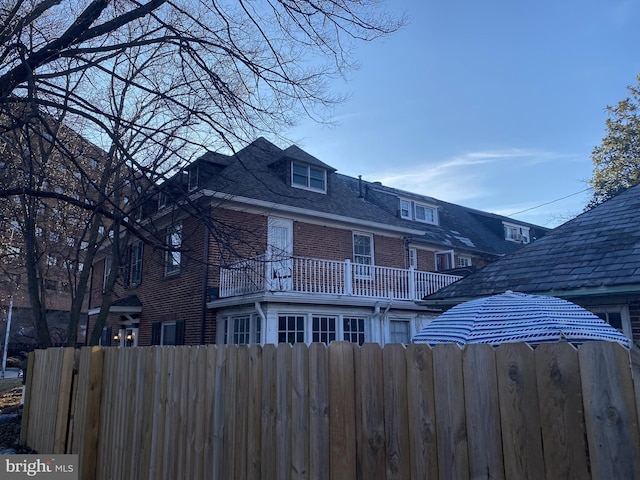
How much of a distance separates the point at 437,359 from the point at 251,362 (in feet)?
5.26

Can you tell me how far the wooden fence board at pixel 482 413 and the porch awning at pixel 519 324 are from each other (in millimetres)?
2555

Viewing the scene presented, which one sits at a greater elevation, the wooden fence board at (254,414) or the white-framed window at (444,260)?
the white-framed window at (444,260)

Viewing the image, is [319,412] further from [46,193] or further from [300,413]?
[46,193]

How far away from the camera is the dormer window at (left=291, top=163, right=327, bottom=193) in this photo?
16.8 m

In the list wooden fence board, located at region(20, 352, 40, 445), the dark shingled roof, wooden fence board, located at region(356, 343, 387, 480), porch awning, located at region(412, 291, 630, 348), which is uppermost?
the dark shingled roof

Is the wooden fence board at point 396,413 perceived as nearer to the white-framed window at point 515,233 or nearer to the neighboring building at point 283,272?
the neighboring building at point 283,272

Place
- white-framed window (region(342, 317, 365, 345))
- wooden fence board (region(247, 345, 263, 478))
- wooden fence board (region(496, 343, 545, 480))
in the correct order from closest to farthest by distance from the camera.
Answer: wooden fence board (region(496, 343, 545, 480)) < wooden fence board (region(247, 345, 263, 478)) < white-framed window (region(342, 317, 365, 345))

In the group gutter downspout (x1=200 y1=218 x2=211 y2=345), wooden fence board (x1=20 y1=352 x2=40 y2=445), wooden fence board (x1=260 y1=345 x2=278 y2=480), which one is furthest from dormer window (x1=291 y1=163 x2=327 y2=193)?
wooden fence board (x1=260 y1=345 x2=278 y2=480)

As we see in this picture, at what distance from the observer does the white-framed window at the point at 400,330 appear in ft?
50.8

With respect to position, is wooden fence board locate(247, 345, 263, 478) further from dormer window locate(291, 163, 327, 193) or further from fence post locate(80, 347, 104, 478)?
dormer window locate(291, 163, 327, 193)

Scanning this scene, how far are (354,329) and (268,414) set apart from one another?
11501 millimetres

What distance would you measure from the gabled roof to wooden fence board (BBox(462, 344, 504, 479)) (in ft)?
18.8

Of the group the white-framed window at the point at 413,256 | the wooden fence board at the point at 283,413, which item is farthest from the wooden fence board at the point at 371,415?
the white-framed window at the point at 413,256

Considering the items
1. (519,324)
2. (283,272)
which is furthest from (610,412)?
(283,272)
